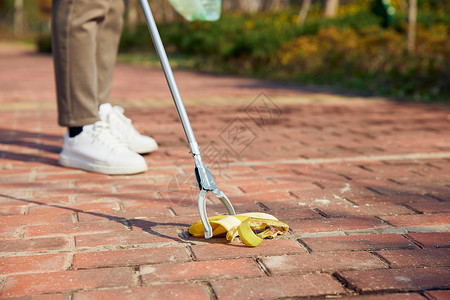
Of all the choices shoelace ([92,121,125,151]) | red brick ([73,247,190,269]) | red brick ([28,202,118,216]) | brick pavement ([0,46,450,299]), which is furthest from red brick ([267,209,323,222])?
shoelace ([92,121,125,151])

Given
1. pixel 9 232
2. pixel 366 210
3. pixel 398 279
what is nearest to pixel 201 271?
pixel 398 279

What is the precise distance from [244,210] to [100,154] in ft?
3.28

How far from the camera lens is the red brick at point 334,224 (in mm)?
1987

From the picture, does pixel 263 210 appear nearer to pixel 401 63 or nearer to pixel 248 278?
pixel 248 278

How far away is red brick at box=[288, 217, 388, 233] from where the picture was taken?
6.52 ft

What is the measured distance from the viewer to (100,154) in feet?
9.50

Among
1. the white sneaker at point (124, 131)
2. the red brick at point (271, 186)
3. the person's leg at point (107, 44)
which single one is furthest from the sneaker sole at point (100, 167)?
the red brick at point (271, 186)

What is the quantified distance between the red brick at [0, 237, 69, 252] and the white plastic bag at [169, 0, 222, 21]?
146 centimetres

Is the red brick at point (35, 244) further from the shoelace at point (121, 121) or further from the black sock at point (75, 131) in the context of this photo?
the shoelace at point (121, 121)

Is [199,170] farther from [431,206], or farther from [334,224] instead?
[431,206]

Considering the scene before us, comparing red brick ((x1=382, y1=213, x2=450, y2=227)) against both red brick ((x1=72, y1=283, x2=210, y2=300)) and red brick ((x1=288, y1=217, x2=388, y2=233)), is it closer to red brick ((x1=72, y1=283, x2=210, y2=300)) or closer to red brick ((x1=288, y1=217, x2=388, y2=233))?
red brick ((x1=288, y1=217, x2=388, y2=233))

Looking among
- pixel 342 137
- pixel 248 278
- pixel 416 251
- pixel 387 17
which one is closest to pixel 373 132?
pixel 342 137

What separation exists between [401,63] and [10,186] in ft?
19.7

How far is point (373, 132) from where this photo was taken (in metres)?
4.16
